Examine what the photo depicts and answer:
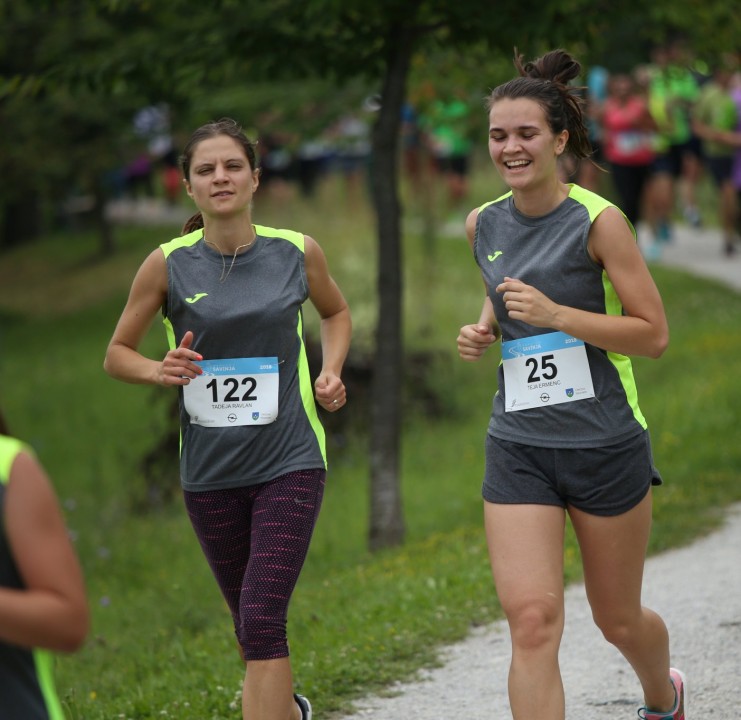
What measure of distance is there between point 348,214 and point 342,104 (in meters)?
11.3

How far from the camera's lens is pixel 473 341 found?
166 inches

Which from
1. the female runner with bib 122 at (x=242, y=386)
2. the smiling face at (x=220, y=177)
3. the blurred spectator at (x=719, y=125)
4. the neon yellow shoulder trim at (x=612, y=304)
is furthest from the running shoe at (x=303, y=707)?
the blurred spectator at (x=719, y=125)

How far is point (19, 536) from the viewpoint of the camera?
250 centimetres

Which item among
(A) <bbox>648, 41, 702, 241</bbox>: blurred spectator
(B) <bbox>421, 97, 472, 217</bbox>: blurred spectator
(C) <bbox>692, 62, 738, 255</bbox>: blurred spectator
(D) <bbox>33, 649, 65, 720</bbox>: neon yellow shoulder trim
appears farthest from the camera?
(A) <bbox>648, 41, 702, 241</bbox>: blurred spectator

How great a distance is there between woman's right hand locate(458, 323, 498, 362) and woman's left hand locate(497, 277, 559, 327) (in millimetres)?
334

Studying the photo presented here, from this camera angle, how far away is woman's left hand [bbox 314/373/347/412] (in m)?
4.38

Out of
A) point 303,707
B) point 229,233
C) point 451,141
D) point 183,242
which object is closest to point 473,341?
point 229,233

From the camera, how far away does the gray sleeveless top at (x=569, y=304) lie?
402 cm

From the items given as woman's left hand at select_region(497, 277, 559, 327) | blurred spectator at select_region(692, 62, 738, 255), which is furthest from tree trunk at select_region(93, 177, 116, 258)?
woman's left hand at select_region(497, 277, 559, 327)

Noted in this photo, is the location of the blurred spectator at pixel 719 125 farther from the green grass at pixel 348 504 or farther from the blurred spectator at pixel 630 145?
the green grass at pixel 348 504

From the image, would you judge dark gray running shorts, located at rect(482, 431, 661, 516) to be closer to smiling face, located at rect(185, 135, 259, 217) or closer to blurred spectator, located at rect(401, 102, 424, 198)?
smiling face, located at rect(185, 135, 259, 217)

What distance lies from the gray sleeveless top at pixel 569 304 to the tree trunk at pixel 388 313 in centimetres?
381

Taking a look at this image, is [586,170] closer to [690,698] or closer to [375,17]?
[375,17]

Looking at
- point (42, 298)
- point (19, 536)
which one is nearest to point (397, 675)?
point (19, 536)
